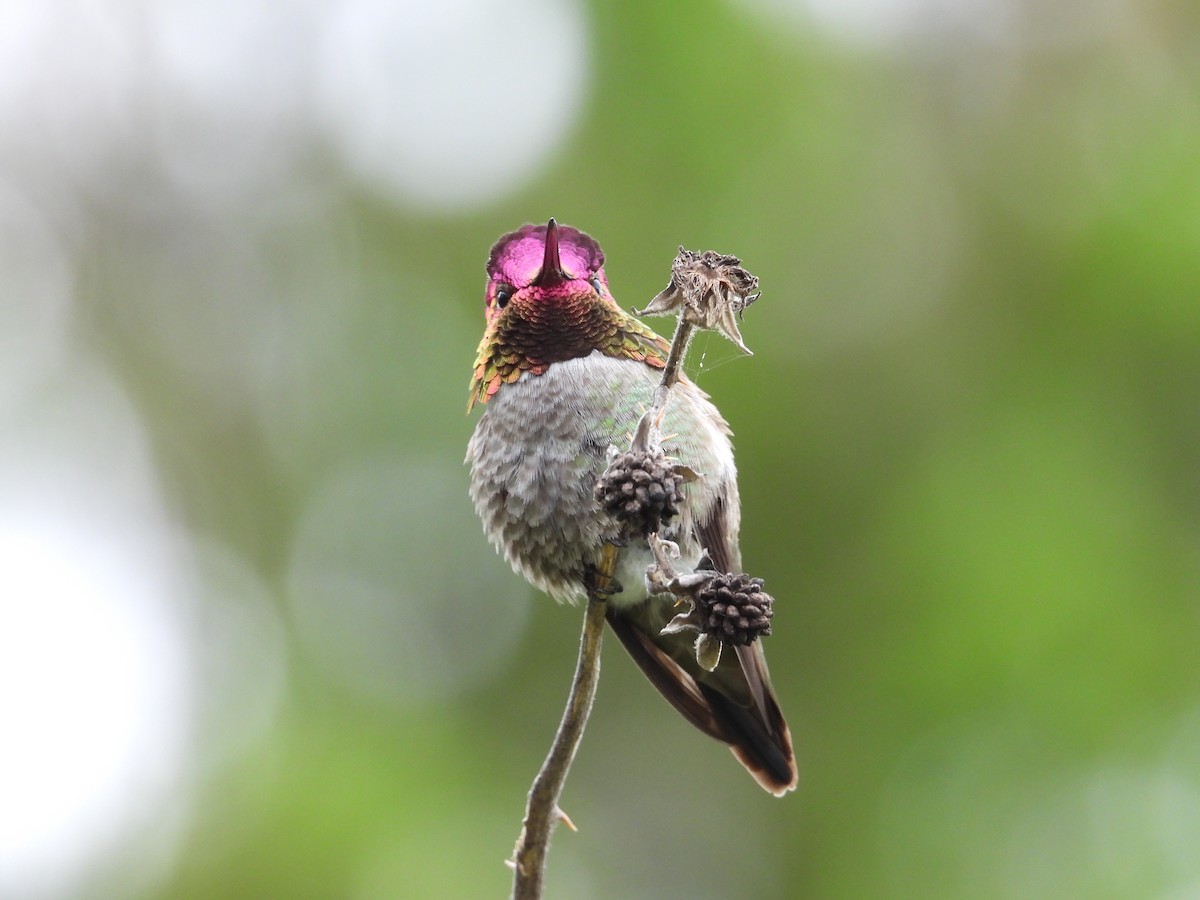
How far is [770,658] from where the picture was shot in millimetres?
5879

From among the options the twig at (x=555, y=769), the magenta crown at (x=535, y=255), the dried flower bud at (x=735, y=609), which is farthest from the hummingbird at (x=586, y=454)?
the dried flower bud at (x=735, y=609)

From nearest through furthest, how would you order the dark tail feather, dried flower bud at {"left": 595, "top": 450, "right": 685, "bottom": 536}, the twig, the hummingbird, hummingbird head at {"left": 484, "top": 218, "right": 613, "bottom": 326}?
dried flower bud at {"left": 595, "top": 450, "right": 685, "bottom": 536} → the twig → the hummingbird → hummingbird head at {"left": 484, "top": 218, "right": 613, "bottom": 326} → the dark tail feather

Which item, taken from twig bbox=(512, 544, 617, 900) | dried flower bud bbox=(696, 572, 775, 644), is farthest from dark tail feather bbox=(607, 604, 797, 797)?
dried flower bud bbox=(696, 572, 775, 644)

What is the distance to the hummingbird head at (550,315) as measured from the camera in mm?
3064

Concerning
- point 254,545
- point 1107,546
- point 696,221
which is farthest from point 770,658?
point 254,545

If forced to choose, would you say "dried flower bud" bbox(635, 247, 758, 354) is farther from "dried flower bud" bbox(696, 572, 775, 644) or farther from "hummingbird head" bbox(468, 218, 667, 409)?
"hummingbird head" bbox(468, 218, 667, 409)

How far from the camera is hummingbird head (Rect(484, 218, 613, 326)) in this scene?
3.06m

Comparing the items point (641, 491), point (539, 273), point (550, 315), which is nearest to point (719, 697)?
point (550, 315)

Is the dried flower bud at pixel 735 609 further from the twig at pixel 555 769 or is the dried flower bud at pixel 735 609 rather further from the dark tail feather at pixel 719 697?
the dark tail feather at pixel 719 697

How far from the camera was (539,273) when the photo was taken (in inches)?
118

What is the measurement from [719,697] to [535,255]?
1.36m

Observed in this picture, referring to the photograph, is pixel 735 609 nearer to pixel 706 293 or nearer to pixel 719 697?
pixel 706 293

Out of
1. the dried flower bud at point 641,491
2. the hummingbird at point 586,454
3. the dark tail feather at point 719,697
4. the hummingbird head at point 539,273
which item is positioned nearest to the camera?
the dried flower bud at point 641,491

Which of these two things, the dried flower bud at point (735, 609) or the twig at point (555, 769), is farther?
the twig at point (555, 769)
